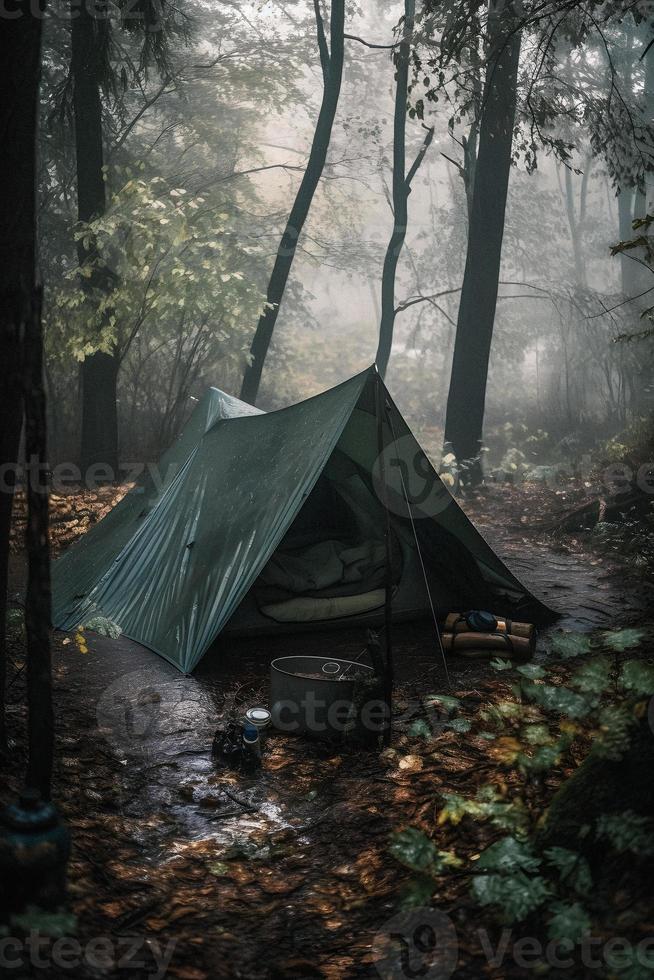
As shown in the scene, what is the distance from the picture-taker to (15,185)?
2.79 meters

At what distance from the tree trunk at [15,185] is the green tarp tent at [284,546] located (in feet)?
7.60

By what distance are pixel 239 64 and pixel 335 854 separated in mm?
14038

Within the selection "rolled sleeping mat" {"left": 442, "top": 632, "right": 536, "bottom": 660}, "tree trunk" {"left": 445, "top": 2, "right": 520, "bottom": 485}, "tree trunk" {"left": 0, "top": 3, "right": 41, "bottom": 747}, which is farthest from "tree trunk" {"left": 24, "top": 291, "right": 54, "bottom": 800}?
"tree trunk" {"left": 445, "top": 2, "right": 520, "bottom": 485}

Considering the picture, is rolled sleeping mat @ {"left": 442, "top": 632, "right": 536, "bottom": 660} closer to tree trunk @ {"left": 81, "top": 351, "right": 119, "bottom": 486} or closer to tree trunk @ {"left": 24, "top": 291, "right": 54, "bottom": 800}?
tree trunk @ {"left": 24, "top": 291, "right": 54, "bottom": 800}

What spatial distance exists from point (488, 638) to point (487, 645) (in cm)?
4

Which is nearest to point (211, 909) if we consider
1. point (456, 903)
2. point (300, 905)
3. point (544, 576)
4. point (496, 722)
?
point (300, 905)

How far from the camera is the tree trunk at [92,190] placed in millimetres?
8547

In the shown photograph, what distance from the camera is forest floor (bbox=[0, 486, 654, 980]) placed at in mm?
2305

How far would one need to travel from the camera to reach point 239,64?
1384cm

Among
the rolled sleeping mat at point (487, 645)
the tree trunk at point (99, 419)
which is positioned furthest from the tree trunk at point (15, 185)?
the tree trunk at point (99, 419)

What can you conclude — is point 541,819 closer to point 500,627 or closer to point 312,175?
point 500,627

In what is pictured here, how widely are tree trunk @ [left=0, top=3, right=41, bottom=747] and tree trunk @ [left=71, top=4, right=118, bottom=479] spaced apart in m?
5.57

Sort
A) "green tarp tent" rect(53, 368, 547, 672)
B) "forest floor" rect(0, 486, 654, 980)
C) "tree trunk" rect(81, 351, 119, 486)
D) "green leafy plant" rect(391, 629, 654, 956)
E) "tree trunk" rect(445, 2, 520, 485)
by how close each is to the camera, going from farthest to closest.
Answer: "tree trunk" rect(445, 2, 520, 485) < "tree trunk" rect(81, 351, 119, 486) < "green tarp tent" rect(53, 368, 547, 672) < "forest floor" rect(0, 486, 654, 980) < "green leafy plant" rect(391, 629, 654, 956)

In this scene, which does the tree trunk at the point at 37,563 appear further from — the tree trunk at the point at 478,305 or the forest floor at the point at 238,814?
the tree trunk at the point at 478,305
